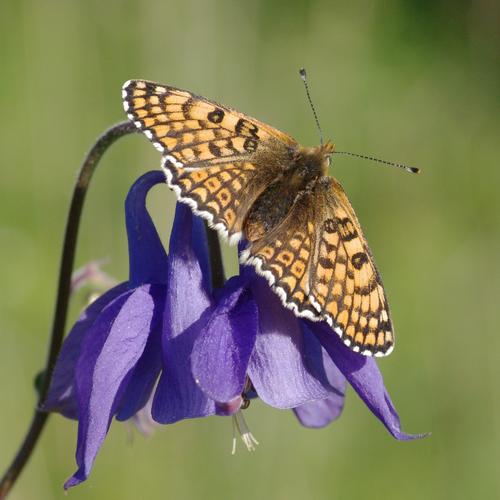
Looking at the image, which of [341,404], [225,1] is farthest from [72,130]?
[341,404]

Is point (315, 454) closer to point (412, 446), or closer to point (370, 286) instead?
point (412, 446)

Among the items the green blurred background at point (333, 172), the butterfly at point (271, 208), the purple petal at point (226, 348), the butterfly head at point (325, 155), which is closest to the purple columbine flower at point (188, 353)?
the purple petal at point (226, 348)

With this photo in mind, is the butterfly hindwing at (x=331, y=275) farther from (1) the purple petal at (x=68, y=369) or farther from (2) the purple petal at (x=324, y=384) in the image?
(1) the purple petal at (x=68, y=369)

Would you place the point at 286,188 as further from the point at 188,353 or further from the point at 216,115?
the point at 188,353

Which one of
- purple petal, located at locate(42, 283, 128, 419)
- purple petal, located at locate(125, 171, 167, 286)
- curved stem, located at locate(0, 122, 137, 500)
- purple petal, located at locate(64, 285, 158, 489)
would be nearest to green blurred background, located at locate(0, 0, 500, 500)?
curved stem, located at locate(0, 122, 137, 500)

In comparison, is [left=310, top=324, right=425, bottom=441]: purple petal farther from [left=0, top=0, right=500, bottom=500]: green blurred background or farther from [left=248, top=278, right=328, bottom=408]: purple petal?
[left=0, top=0, right=500, bottom=500]: green blurred background

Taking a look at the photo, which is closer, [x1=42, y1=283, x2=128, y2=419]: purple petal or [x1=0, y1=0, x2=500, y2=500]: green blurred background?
[x1=42, y1=283, x2=128, y2=419]: purple petal

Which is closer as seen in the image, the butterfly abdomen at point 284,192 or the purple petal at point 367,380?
the purple petal at point 367,380
